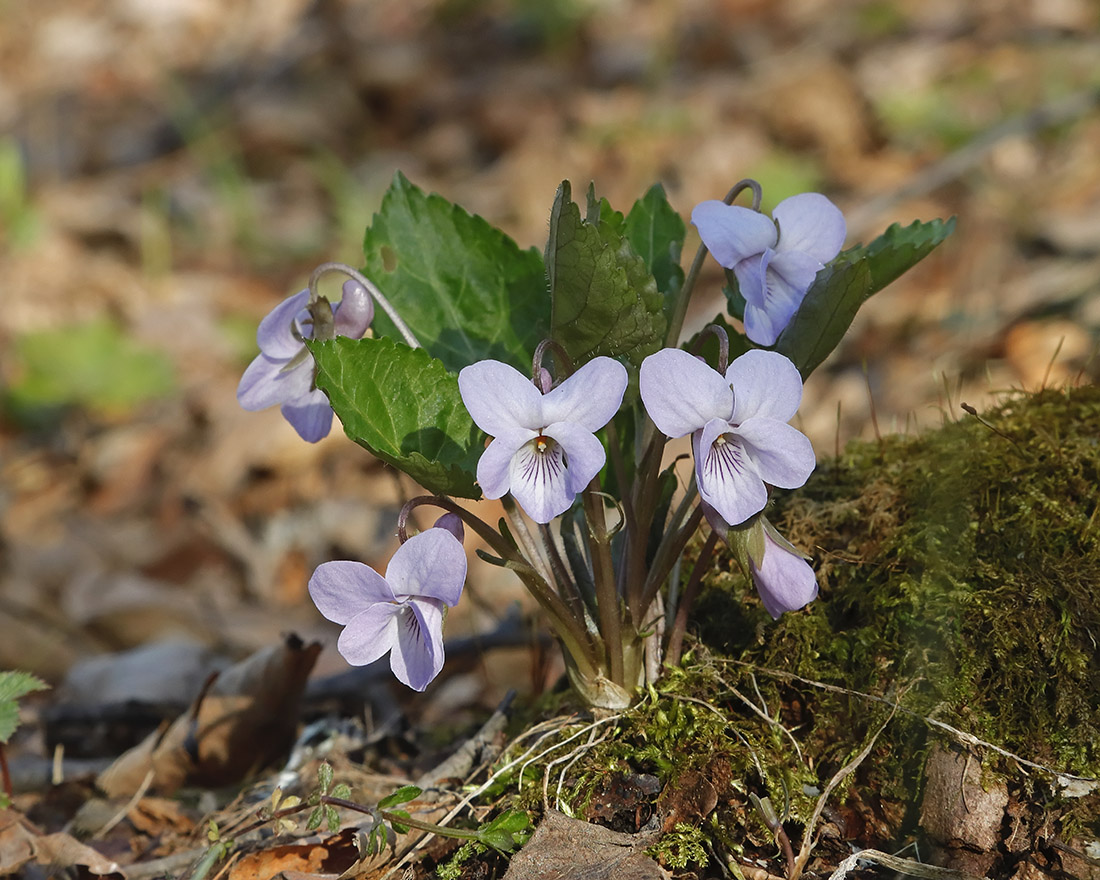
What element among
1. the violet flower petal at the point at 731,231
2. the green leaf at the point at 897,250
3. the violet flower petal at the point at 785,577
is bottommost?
the violet flower petal at the point at 785,577

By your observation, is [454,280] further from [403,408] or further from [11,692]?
[11,692]

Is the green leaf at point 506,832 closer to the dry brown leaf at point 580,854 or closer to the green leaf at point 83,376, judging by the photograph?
the dry brown leaf at point 580,854

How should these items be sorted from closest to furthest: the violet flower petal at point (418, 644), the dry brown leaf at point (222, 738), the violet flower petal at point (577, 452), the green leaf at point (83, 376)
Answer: the violet flower petal at point (577, 452), the violet flower petal at point (418, 644), the dry brown leaf at point (222, 738), the green leaf at point (83, 376)

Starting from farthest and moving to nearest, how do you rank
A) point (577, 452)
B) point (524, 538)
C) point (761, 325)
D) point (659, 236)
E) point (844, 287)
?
point (659, 236)
point (524, 538)
point (761, 325)
point (844, 287)
point (577, 452)

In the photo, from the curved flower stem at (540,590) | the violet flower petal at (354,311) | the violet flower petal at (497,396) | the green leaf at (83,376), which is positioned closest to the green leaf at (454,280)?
the violet flower petal at (354,311)

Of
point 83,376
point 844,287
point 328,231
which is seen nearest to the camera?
point 844,287

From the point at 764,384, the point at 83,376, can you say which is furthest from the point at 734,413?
the point at 83,376

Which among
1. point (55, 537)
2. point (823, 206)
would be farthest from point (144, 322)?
point (823, 206)
